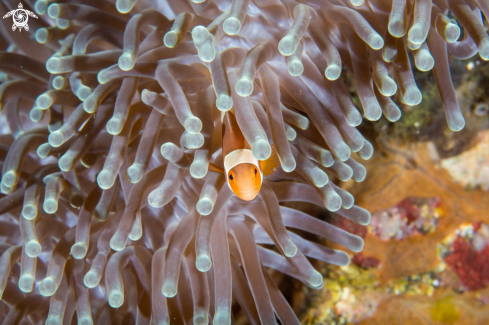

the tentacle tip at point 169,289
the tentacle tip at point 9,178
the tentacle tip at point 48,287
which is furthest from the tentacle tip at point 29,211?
the tentacle tip at point 169,289

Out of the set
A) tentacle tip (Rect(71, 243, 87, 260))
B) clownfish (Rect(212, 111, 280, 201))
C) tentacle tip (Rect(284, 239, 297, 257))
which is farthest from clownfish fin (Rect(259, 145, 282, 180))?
tentacle tip (Rect(71, 243, 87, 260))

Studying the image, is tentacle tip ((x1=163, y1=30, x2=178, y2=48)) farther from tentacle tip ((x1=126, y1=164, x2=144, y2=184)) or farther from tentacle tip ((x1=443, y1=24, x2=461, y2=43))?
tentacle tip ((x1=443, y1=24, x2=461, y2=43))

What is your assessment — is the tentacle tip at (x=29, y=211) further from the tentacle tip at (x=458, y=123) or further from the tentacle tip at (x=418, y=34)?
the tentacle tip at (x=458, y=123)

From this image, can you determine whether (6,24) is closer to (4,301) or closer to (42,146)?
(42,146)

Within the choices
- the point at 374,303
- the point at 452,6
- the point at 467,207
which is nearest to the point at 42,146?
the point at 452,6
